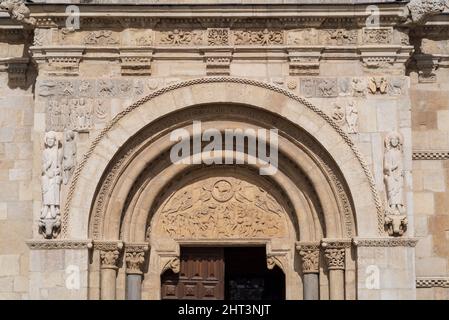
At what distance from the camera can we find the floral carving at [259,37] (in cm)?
1766

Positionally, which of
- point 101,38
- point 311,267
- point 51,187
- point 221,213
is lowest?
point 311,267

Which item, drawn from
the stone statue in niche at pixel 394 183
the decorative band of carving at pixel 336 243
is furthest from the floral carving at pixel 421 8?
the decorative band of carving at pixel 336 243

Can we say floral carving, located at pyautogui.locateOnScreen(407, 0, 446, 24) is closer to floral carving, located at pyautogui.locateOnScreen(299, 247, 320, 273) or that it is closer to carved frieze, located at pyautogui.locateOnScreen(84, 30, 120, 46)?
floral carving, located at pyautogui.locateOnScreen(299, 247, 320, 273)

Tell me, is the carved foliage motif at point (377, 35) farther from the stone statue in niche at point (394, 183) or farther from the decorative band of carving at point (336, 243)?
the decorative band of carving at point (336, 243)

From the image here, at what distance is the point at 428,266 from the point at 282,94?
132 inches

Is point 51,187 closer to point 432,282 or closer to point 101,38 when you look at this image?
point 101,38

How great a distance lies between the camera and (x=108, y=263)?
17.4 metres

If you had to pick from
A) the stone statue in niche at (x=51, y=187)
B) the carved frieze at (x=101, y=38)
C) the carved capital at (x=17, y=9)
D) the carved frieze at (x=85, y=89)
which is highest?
the carved capital at (x=17, y=9)

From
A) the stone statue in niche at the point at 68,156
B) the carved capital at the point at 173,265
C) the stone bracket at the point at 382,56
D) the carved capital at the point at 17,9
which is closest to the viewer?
the stone statue in niche at the point at 68,156

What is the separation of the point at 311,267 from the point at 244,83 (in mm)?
2806

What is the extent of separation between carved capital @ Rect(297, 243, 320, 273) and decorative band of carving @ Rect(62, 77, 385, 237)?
1.01m

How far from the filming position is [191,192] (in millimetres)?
18000

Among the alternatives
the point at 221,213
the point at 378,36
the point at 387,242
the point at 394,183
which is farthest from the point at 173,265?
the point at 378,36

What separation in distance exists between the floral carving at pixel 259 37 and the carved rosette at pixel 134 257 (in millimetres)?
3259
